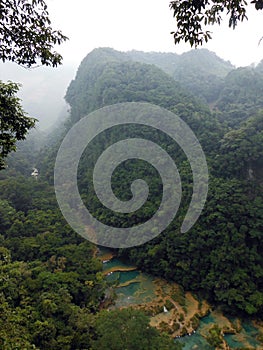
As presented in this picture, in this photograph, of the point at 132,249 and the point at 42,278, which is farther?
the point at 132,249

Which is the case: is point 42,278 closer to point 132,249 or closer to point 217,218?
point 132,249

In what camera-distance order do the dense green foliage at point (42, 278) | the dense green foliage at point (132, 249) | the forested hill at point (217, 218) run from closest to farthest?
the dense green foliage at point (42, 278) < the dense green foliage at point (132, 249) < the forested hill at point (217, 218)

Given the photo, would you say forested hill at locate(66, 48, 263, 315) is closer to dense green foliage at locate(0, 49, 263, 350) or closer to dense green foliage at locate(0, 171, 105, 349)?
dense green foliage at locate(0, 49, 263, 350)

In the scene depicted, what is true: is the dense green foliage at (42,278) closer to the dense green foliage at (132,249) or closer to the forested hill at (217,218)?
the dense green foliage at (132,249)

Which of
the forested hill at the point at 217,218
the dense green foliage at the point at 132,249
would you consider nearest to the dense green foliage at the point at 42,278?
the dense green foliage at the point at 132,249

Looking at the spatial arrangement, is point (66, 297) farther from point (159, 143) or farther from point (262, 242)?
point (159, 143)

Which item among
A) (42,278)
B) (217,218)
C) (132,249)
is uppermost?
(217,218)

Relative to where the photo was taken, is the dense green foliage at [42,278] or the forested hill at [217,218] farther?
the forested hill at [217,218]

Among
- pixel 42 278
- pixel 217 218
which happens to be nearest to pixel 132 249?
pixel 217 218
